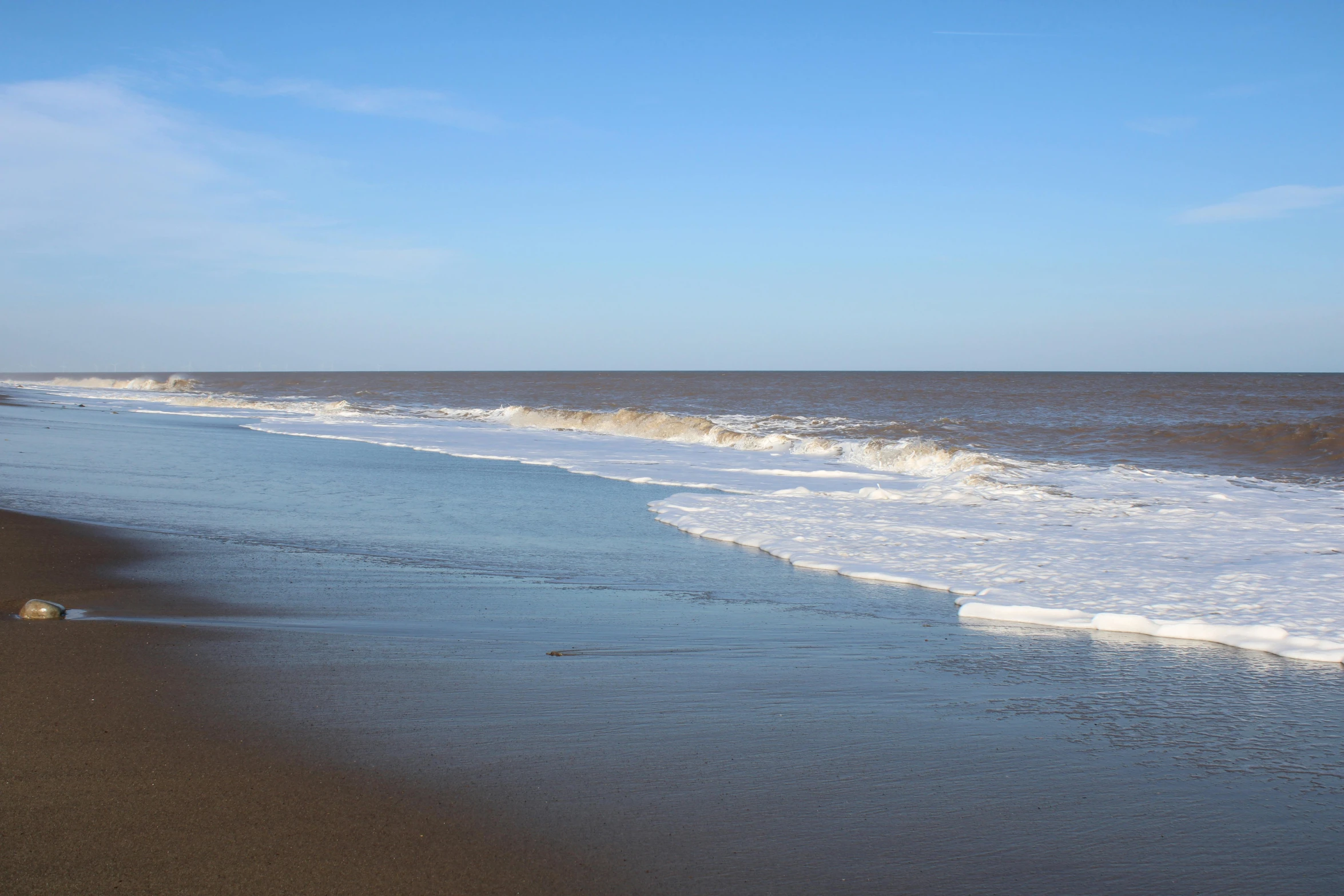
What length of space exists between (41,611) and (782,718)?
4312 millimetres

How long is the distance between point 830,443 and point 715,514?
11.9 m

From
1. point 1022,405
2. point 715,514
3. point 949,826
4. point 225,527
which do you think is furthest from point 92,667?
point 1022,405

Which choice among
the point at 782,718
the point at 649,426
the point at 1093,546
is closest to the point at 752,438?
the point at 649,426

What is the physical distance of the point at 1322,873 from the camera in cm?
299

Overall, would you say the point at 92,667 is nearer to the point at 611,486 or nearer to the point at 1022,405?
the point at 611,486

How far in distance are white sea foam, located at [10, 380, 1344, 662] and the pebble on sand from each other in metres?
5.46

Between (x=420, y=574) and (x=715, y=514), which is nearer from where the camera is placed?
(x=420, y=574)

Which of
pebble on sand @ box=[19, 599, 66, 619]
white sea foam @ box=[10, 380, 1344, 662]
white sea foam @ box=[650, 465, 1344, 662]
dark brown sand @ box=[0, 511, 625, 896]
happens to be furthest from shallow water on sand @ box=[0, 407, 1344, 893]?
pebble on sand @ box=[19, 599, 66, 619]

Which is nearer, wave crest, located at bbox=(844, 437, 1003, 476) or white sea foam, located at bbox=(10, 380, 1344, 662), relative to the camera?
Result: white sea foam, located at bbox=(10, 380, 1344, 662)

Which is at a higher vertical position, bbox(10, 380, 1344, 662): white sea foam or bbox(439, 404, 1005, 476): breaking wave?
bbox(439, 404, 1005, 476): breaking wave

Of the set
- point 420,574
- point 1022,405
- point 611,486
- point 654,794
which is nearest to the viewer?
point 654,794

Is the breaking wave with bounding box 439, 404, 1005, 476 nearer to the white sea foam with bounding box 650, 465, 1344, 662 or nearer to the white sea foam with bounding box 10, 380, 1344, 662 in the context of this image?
the white sea foam with bounding box 10, 380, 1344, 662

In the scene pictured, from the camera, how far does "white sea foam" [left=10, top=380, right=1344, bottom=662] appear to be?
6523 mm

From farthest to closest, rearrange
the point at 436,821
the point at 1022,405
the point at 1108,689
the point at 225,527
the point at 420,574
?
1. the point at 1022,405
2. the point at 225,527
3. the point at 420,574
4. the point at 1108,689
5. the point at 436,821
